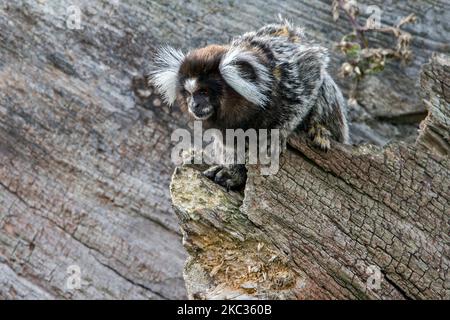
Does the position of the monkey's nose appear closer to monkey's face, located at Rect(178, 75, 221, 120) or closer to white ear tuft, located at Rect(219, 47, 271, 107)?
monkey's face, located at Rect(178, 75, 221, 120)

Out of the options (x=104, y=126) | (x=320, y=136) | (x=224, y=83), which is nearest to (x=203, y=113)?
(x=224, y=83)

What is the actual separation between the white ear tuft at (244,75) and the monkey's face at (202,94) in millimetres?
109

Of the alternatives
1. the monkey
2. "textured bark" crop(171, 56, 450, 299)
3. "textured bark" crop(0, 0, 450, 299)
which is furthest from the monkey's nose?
"textured bark" crop(0, 0, 450, 299)

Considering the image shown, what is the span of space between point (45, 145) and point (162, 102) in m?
1.11

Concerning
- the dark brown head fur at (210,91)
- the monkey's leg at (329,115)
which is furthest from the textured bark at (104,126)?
the dark brown head fur at (210,91)

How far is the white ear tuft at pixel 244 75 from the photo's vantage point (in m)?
4.68

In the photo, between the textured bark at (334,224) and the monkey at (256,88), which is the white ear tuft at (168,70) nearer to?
the monkey at (256,88)

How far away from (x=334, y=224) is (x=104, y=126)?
273 centimetres

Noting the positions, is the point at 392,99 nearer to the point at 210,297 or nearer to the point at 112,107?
the point at 112,107

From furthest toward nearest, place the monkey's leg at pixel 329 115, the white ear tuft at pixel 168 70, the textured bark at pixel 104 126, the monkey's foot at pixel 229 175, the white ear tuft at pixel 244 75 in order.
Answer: the textured bark at pixel 104 126, the monkey's leg at pixel 329 115, the white ear tuft at pixel 168 70, the monkey's foot at pixel 229 175, the white ear tuft at pixel 244 75

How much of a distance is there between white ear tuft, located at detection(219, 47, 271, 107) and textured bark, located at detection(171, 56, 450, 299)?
47cm

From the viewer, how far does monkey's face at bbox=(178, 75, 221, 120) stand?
4.73 metres

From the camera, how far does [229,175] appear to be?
4.96 m
